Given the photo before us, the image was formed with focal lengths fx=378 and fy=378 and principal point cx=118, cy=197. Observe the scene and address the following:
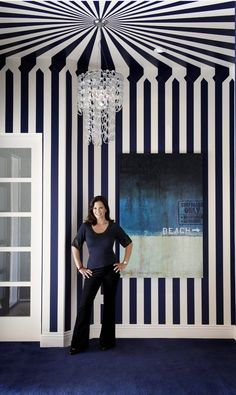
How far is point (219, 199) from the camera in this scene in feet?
13.8

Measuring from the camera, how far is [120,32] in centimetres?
338

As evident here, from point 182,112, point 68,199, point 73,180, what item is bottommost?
point 68,199

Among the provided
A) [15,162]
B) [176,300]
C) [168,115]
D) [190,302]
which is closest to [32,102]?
[15,162]

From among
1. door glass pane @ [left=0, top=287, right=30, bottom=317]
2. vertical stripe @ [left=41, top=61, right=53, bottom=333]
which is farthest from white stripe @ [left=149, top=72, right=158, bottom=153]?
door glass pane @ [left=0, top=287, right=30, bottom=317]

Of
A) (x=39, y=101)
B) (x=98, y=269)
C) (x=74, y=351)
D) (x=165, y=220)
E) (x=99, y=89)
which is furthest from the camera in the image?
(x=165, y=220)

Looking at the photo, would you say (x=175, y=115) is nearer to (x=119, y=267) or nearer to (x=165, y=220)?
(x=165, y=220)

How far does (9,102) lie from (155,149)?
1.65 m

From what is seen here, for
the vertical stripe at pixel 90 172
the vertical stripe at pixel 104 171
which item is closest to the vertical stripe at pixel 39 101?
the vertical stripe at pixel 90 172

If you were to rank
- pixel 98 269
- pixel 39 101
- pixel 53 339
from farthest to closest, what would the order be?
pixel 39 101 < pixel 53 339 < pixel 98 269

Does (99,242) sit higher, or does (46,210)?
(46,210)

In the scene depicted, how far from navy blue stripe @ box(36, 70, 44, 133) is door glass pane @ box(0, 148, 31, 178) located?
0.92 ft

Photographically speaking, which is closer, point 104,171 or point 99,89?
point 99,89

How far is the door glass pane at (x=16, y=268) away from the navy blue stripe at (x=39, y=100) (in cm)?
136

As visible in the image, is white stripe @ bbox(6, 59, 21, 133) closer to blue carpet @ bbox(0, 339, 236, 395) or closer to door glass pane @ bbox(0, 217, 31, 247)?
door glass pane @ bbox(0, 217, 31, 247)
